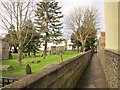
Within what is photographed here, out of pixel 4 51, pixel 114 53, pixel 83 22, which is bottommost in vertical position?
pixel 4 51

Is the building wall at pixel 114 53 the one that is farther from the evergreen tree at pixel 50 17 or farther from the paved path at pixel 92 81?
the evergreen tree at pixel 50 17

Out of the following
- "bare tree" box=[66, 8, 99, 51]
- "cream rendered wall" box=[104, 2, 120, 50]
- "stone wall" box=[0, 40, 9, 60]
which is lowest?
"stone wall" box=[0, 40, 9, 60]

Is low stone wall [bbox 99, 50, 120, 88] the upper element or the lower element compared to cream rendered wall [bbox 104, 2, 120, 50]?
lower

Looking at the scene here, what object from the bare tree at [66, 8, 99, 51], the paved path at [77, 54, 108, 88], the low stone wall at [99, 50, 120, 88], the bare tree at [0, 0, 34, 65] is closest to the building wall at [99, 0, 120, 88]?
the low stone wall at [99, 50, 120, 88]

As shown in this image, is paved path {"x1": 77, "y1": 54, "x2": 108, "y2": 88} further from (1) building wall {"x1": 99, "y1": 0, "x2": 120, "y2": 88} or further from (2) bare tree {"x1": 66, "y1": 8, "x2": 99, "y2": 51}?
(2) bare tree {"x1": 66, "y1": 8, "x2": 99, "y2": 51}

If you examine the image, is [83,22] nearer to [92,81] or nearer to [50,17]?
[50,17]

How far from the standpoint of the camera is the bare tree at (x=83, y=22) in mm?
47594

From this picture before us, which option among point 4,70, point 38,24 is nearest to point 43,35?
point 38,24

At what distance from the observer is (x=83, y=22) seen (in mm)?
48000

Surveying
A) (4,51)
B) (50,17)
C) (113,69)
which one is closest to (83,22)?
(50,17)

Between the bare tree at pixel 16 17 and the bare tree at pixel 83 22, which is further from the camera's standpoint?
the bare tree at pixel 83 22

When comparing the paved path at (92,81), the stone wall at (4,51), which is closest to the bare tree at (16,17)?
the stone wall at (4,51)

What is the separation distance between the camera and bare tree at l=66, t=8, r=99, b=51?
1874 inches

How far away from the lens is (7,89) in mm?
2344
